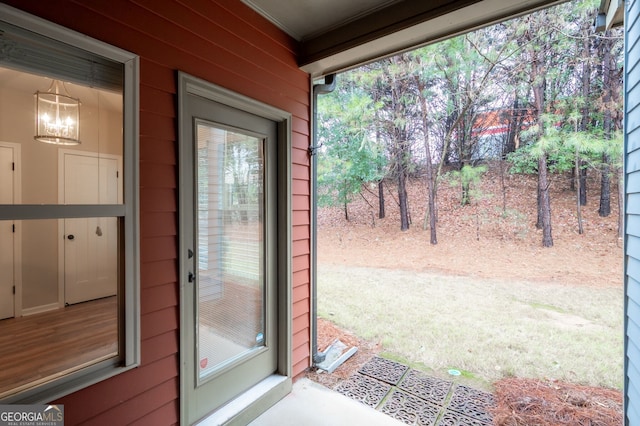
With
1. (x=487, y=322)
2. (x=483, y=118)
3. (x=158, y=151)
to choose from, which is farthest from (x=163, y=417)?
(x=483, y=118)

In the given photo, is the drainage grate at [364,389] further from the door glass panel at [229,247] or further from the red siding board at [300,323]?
the door glass panel at [229,247]

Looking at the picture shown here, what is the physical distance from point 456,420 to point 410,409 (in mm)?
296

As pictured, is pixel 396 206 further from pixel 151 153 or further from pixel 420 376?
pixel 151 153

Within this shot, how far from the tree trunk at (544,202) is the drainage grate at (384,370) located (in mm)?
4828

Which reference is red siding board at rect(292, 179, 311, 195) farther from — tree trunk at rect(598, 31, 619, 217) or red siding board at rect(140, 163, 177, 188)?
tree trunk at rect(598, 31, 619, 217)

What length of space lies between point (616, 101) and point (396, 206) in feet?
15.1

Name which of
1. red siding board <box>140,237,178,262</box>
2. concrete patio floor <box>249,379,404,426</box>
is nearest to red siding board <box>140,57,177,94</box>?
red siding board <box>140,237,178,262</box>

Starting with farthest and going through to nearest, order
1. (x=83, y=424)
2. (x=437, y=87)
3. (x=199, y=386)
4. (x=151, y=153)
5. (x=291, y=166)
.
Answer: (x=437, y=87) < (x=291, y=166) < (x=199, y=386) < (x=151, y=153) < (x=83, y=424)

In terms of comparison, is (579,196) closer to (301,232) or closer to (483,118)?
(483,118)

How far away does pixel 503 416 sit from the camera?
197 centimetres

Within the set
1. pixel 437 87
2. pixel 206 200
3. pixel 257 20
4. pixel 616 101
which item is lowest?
pixel 206 200

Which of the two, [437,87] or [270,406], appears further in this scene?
[437,87]

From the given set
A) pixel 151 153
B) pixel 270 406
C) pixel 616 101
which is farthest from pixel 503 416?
pixel 616 101

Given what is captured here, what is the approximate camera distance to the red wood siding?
4.04ft
